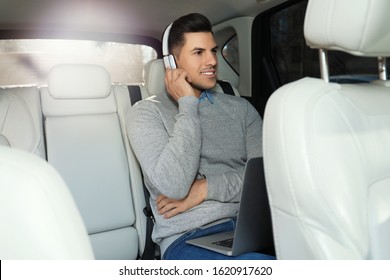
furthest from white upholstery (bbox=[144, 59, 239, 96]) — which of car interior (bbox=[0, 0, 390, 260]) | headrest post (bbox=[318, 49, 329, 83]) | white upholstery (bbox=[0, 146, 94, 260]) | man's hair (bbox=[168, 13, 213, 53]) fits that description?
white upholstery (bbox=[0, 146, 94, 260])

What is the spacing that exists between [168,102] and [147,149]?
0.29m

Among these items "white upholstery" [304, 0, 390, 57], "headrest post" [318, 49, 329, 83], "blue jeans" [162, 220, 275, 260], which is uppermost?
"white upholstery" [304, 0, 390, 57]

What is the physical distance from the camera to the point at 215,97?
1874 mm

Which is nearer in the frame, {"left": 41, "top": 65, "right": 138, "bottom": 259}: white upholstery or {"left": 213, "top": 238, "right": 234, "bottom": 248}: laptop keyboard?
{"left": 213, "top": 238, "right": 234, "bottom": 248}: laptop keyboard

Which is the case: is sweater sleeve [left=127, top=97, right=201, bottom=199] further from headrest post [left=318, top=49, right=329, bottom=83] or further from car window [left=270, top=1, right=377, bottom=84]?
car window [left=270, top=1, right=377, bottom=84]

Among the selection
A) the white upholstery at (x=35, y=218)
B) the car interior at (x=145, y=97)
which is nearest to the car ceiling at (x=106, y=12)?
the car interior at (x=145, y=97)

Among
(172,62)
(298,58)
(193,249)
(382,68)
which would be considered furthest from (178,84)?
(298,58)

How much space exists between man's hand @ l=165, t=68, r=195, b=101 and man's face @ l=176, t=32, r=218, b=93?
0.16ft

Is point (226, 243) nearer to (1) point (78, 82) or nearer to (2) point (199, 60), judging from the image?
(2) point (199, 60)

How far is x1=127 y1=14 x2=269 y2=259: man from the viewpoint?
152 cm

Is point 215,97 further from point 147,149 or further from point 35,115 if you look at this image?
point 35,115

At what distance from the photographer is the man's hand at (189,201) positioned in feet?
5.18

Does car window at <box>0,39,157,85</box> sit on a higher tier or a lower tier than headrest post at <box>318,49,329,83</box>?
lower

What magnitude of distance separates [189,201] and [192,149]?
0.18 metres
